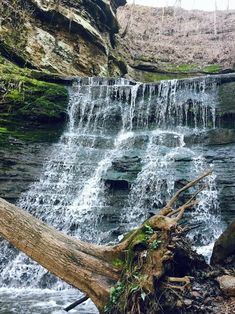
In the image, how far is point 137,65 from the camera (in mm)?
28969

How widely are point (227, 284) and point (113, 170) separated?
26.4 feet

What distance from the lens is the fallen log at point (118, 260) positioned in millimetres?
4328

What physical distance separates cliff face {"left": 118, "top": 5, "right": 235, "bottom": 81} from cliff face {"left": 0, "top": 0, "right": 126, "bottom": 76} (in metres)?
4.28

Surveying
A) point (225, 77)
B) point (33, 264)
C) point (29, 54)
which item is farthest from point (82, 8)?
point (33, 264)

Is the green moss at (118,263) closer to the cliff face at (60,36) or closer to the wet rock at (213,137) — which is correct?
the wet rock at (213,137)

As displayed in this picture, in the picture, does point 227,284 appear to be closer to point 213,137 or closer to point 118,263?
point 118,263

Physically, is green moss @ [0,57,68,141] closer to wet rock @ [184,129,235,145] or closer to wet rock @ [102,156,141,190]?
wet rock @ [102,156,141,190]

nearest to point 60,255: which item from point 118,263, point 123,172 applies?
point 118,263

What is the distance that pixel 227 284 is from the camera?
4656 mm

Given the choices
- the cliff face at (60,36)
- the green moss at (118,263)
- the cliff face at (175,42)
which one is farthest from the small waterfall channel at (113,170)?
the cliff face at (175,42)

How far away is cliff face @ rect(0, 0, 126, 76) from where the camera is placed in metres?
18.9

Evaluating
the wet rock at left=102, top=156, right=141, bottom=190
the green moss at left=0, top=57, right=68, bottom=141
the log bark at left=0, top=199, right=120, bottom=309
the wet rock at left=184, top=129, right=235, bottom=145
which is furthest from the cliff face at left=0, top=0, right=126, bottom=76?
the log bark at left=0, top=199, right=120, bottom=309

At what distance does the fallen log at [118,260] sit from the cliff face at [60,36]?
15.3m

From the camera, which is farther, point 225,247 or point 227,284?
point 225,247
